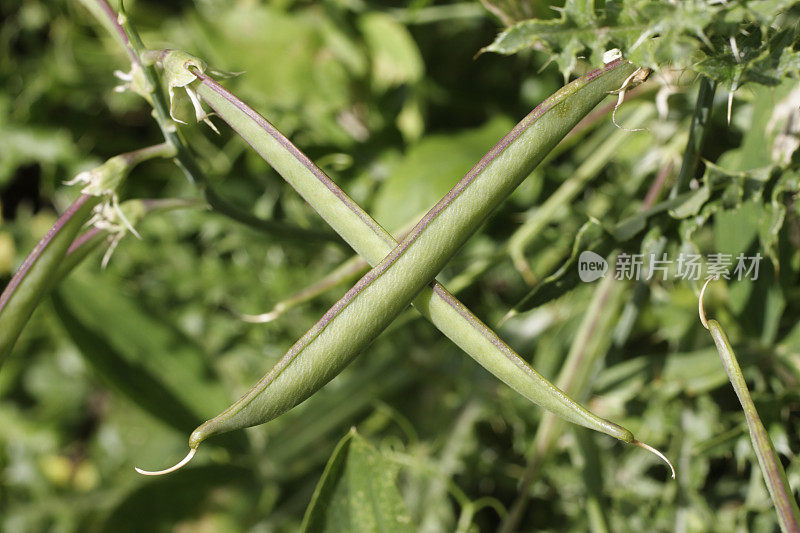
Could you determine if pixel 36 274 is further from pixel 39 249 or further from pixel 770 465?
pixel 770 465

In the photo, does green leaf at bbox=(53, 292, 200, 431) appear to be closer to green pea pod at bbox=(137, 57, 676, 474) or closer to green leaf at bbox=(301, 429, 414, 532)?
green leaf at bbox=(301, 429, 414, 532)

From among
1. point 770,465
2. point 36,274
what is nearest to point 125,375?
point 36,274

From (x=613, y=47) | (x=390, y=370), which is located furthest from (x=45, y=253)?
(x=390, y=370)

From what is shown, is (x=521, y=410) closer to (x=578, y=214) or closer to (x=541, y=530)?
(x=541, y=530)

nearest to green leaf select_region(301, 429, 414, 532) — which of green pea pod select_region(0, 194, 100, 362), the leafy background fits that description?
the leafy background

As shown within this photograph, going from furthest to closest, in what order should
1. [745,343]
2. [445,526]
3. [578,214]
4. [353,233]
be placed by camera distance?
[445,526], [578,214], [745,343], [353,233]

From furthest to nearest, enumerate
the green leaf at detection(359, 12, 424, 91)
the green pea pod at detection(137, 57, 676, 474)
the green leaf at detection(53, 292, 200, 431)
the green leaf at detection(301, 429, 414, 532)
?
the green leaf at detection(359, 12, 424, 91) → the green leaf at detection(53, 292, 200, 431) → the green leaf at detection(301, 429, 414, 532) → the green pea pod at detection(137, 57, 676, 474)

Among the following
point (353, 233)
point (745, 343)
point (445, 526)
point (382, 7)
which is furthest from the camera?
point (382, 7)

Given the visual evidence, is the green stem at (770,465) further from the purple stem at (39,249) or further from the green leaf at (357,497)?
the purple stem at (39,249)
